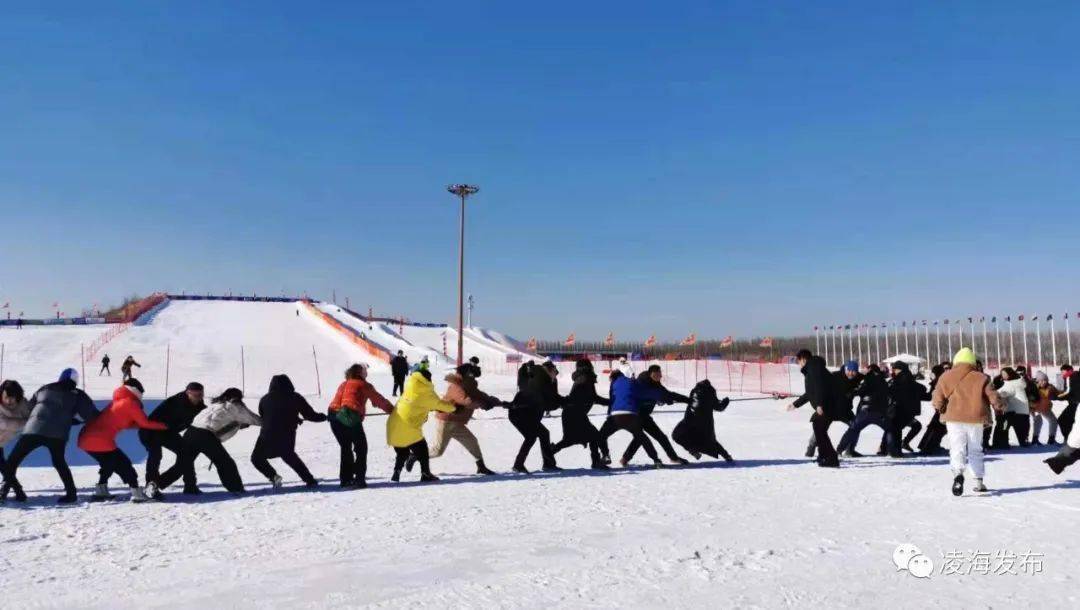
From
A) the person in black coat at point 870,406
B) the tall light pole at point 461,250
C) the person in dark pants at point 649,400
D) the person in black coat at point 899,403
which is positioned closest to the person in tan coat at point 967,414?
the person in black coat at point 870,406

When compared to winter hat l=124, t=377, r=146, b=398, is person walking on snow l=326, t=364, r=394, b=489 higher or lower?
lower

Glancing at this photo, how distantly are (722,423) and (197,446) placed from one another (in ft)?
42.6

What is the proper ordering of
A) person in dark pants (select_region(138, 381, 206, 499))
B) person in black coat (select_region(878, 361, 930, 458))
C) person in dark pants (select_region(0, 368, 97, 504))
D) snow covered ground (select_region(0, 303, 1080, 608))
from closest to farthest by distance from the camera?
snow covered ground (select_region(0, 303, 1080, 608)) → person in dark pants (select_region(0, 368, 97, 504)) → person in dark pants (select_region(138, 381, 206, 499)) → person in black coat (select_region(878, 361, 930, 458))

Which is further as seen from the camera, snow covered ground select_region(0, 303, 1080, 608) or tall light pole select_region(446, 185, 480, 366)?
tall light pole select_region(446, 185, 480, 366)

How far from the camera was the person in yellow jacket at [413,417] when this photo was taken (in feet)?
31.8

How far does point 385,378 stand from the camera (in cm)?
3644

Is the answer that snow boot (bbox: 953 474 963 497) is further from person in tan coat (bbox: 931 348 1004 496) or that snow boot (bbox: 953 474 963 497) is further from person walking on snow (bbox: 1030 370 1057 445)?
person walking on snow (bbox: 1030 370 1057 445)

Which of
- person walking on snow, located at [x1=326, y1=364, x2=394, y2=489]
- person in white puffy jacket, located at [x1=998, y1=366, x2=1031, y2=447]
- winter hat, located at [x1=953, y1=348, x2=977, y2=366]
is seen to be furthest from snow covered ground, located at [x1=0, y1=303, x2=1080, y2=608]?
person in white puffy jacket, located at [x1=998, y1=366, x2=1031, y2=447]

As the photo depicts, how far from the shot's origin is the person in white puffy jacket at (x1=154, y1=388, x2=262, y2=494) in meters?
8.86

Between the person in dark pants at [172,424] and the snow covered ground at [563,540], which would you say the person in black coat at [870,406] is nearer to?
the snow covered ground at [563,540]

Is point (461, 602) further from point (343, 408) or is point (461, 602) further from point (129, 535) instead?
point (343, 408)


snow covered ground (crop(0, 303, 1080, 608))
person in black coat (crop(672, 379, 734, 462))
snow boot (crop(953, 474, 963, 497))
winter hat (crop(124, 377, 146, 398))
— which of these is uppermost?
winter hat (crop(124, 377, 146, 398))

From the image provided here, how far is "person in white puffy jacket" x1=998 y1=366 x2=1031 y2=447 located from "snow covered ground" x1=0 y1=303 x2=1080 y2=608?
2204 millimetres

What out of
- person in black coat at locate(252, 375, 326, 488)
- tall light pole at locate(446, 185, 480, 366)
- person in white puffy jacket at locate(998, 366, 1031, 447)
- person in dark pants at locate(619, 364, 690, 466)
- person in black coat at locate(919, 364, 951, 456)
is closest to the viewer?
person in black coat at locate(252, 375, 326, 488)
